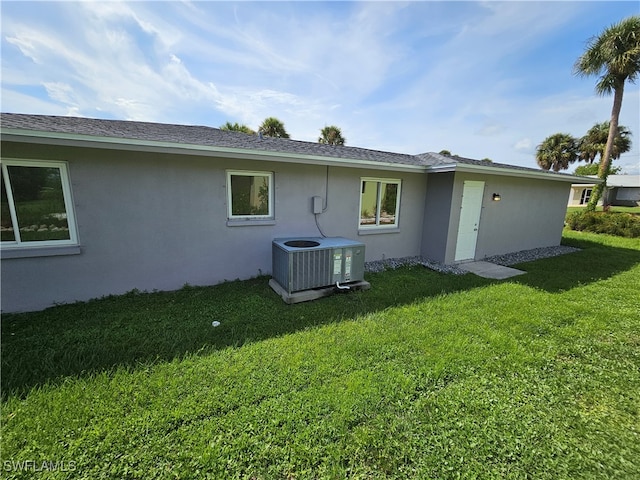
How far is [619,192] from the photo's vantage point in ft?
111

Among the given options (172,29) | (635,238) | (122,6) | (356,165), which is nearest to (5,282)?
(122,6)

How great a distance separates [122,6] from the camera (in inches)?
180

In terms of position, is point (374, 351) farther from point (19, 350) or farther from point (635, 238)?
point (635, 238)

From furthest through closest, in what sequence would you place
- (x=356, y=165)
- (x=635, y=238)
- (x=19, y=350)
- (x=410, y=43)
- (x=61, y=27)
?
→ (x=635, y=238) → (x=410, y=43) → (x=356, y=165) → (x=61, y=27) → (x=19, y=350)

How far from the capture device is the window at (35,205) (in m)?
3.78

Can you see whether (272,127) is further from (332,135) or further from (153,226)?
(153,226)

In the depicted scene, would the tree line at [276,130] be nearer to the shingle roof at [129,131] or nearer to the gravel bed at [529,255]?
the shingle roof at [129,131]

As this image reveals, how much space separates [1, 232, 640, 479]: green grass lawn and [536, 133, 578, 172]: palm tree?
34.7m

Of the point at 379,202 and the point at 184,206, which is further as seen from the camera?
the point at 379,202

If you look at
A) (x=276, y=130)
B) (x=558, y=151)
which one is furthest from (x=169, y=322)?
(x=558, y=151)

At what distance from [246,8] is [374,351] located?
23.1ft

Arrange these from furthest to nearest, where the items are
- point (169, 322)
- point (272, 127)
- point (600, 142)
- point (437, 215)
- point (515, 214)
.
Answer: point (600, 142) → point (272, 127) → point (515, 214) → point (437, 215) → point (169, 322)

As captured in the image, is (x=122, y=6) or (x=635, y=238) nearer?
(x=122, y=6)

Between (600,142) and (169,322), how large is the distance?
40.3m
